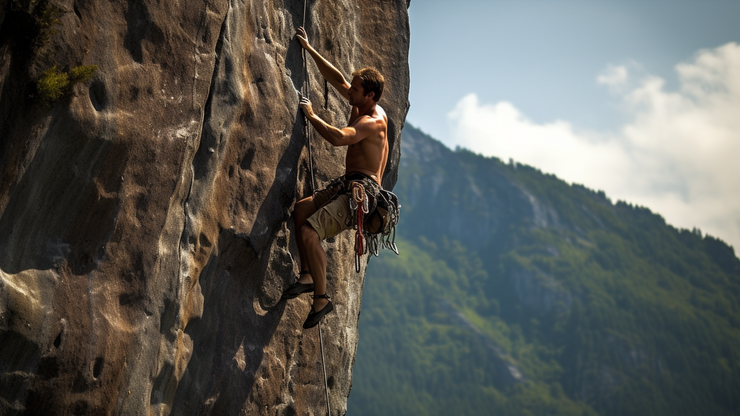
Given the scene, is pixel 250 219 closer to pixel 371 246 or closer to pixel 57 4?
pixel 371 246

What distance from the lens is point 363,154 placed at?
8.55 m

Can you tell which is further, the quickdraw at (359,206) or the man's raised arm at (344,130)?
the quickdraw at (359,206)

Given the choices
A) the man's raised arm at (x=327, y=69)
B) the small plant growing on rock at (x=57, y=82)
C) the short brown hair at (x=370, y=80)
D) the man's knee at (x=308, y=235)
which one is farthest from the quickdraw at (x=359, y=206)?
the small plant growing on rock at (x=57, y=82)

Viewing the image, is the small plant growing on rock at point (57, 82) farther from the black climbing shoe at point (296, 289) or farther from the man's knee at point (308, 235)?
the black climbing shoe at point (296, 289)

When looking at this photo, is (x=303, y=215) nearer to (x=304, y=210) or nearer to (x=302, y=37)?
(x=304, y=210)

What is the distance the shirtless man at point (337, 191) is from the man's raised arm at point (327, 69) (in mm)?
254

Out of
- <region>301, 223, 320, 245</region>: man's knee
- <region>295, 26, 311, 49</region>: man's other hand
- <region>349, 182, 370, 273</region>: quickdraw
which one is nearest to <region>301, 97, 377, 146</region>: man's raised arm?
<region>349, 182, 370, 273</region>: quickdraw

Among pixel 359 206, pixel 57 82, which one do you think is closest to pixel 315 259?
pixel 359 206

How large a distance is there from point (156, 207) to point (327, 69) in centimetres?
296

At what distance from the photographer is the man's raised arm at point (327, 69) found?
352 inches

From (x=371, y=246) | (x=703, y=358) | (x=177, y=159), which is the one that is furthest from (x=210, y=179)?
(x=703, y=358)

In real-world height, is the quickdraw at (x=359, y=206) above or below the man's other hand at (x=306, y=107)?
below

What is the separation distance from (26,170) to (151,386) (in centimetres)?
240

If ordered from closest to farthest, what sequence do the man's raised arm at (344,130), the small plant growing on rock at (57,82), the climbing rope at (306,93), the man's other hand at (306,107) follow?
the small plant growing on rock at (57,82)
the man's raised arm at (344,130)
the man's other hand at (306,107)
the climbing rope at (306,93)
